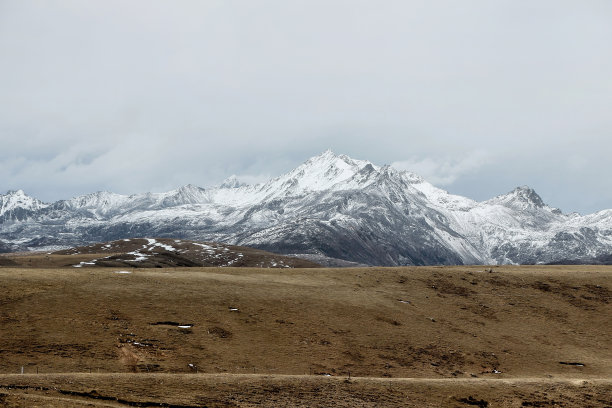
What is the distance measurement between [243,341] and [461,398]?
26.0 meters

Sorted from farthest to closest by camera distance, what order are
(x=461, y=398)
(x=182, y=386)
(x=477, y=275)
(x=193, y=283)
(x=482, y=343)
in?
(x=477, y=275), (x=193, y=283), (x=482, y=343), (x=461, y=398), (x=182, y=386)

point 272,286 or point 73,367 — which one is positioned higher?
point 272,286

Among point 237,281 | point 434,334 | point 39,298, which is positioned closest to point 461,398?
point 434,334

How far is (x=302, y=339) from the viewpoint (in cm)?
6906

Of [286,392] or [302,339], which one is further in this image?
[302,339]

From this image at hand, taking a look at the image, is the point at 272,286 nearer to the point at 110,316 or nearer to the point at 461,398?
the point at 110,316

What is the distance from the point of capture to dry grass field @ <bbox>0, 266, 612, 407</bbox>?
160 feet

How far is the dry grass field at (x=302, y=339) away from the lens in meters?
48.7

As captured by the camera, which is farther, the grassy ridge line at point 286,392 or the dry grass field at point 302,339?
the dry grass field at point 302,339

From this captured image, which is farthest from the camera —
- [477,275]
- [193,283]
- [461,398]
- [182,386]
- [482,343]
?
[477,275]

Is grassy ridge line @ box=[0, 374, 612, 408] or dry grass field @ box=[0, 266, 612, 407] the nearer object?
grassy ridge line @ box=[0, 374, 612, 408]

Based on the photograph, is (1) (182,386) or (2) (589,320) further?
(2) (589,320)

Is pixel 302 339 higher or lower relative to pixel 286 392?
higher

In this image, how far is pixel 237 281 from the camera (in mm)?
88438
